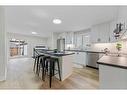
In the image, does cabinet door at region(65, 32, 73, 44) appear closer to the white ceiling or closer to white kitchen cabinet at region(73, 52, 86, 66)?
white kitchen cabinet at region(73, 52, 86, 66)

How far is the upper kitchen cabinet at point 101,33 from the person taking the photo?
188 inches

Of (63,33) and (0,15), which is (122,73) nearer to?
(0,15)

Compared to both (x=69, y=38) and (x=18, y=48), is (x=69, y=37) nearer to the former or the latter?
(x=69, y=38)

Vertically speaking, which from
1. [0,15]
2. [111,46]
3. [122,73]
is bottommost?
[122,73]

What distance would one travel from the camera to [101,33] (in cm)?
505

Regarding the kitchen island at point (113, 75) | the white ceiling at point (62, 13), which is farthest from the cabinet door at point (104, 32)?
the kitchen island at point (113, 75)

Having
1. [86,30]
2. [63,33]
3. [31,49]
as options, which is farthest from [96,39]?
[31,49]

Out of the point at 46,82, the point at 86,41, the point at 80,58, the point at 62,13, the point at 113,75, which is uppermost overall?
the point at 62,13

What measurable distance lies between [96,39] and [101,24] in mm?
792

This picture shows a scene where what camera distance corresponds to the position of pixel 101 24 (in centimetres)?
508

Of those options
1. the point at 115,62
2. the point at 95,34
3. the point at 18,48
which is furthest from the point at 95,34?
the point at 18,48

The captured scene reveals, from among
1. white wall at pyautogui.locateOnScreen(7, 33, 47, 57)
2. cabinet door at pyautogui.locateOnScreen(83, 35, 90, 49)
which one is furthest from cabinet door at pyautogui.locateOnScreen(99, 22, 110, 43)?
white wall at pyautogui.locateOnScreen(7, 33, 47, 57)

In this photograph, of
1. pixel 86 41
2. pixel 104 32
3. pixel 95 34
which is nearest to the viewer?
pixel 104 32

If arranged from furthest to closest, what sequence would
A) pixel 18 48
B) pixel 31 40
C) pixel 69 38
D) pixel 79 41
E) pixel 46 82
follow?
pixel 31 40, pixel 18 48, pixel 69 38, pixel 79 41, pixel 46 82
